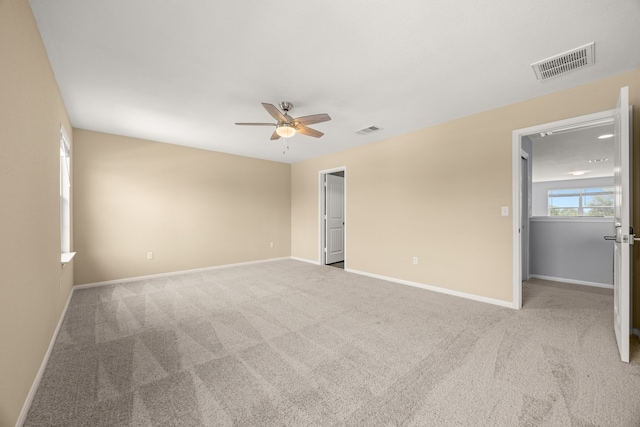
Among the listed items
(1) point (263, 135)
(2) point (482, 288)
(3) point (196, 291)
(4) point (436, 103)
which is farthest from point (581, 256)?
(3) point (196, 291)

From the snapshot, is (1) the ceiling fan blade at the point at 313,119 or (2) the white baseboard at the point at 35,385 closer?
(2) the white baseboard at the point at 35,385

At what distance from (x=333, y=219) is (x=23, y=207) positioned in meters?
5.04

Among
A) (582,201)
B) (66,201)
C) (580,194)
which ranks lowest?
(66,201)

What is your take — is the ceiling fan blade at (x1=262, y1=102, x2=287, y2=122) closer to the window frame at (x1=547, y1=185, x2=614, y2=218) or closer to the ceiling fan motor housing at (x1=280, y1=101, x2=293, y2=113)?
the ceiling fan motor housing at (x1=280, y1=101, x2=293, y2=113)

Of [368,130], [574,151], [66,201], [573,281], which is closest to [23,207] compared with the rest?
[66,201]

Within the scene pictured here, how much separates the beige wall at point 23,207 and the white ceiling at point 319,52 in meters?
0.41

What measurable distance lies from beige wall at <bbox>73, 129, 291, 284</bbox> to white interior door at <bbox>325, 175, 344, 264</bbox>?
1348 millimetres

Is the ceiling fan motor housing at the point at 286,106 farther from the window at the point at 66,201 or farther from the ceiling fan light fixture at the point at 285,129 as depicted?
the window at the point at 66,201

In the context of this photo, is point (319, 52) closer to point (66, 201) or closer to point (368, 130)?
point (368, 130)

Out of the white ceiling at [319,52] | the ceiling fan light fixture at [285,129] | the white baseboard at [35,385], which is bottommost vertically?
the white baseboard at [35,385]

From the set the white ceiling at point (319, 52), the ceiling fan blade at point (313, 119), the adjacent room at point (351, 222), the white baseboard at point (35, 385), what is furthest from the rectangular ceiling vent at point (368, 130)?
the white baseboard at point (35, 385)

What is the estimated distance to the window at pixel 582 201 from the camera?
370 inches

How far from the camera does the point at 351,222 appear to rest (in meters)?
5.04

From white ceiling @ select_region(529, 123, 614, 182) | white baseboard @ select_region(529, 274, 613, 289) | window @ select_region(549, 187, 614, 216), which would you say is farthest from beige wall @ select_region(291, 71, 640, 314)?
window @ select_region(549, 187, 614, 216)
